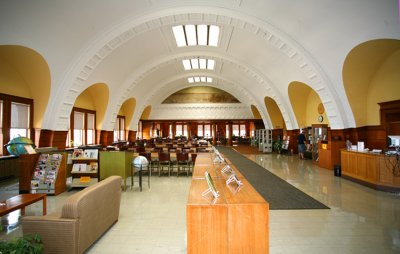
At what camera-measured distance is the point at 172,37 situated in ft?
34.7

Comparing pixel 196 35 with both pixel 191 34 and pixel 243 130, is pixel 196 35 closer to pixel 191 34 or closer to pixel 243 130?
pixel 191 34

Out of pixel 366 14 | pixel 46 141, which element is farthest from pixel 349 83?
pixel 46 141

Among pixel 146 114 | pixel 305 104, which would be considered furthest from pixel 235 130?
pixel 305 104

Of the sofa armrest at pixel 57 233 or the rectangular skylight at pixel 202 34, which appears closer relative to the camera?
the sofa armrest at pixel 57 233

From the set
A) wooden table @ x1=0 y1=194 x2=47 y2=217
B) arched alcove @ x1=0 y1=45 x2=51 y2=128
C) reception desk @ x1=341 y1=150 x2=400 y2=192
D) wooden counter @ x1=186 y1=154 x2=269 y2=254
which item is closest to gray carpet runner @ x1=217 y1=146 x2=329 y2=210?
reception desk @ x1=341 y1=150 x2=400 y2=192

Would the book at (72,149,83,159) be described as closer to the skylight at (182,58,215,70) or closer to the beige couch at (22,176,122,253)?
the beige couch at (22,176,122,253)

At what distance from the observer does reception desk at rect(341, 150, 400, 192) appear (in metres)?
5.82

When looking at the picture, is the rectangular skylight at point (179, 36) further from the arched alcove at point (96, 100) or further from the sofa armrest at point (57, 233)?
the sofa armrest at point (57, 233)

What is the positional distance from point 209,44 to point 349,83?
22.8 feet

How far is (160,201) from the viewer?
5.10 m

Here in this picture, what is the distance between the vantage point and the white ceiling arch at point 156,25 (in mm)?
7625

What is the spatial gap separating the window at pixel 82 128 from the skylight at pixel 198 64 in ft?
23.6

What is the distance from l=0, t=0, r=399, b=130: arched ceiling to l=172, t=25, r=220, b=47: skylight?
17.6 inches

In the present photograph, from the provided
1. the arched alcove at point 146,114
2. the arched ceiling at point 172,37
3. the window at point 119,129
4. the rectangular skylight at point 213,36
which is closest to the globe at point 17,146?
the arched ceiling at point 172,37
